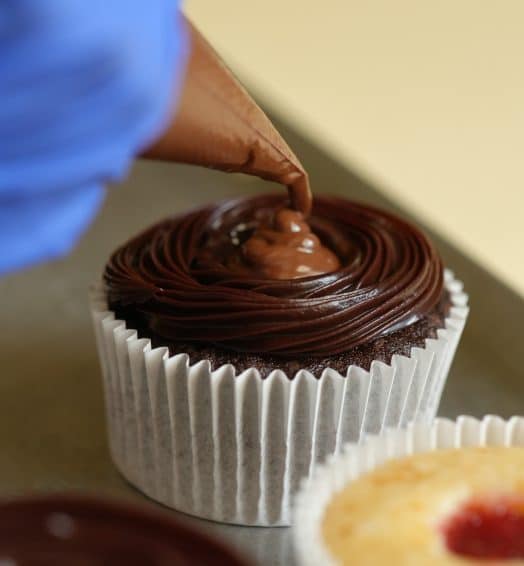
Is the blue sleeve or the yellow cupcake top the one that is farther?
the yellow cupcake top

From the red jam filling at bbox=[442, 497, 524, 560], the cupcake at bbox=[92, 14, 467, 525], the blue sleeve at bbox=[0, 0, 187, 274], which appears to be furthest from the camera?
the cupcake at bbox=[92, 14, 467, 525]

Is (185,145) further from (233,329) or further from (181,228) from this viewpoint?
(181,228)

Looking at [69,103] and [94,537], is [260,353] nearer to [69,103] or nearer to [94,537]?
[94,537]

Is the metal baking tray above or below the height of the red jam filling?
below

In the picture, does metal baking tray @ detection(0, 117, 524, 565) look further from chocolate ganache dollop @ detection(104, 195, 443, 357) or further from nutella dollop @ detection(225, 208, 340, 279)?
nutella dollop @ detection(225, 208, 340, 279)

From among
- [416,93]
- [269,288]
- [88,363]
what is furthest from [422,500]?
[416,93]

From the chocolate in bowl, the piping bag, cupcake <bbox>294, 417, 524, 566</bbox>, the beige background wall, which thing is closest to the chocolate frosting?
cupcake <bbox>294, 417, 524, 566</bbox>

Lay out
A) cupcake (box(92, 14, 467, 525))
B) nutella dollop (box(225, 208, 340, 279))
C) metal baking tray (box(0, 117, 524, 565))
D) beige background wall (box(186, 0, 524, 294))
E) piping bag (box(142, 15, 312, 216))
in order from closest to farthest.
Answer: piping bag (box(142, 15, 312, 216))
cupcake (box(92, 14, 467, 525))
nutella dollop (box(225, 208, 340, 279))
metal baking tray (box(0, 117, 524, 565))
beige background wall (box(186, 0, 524, 294))
